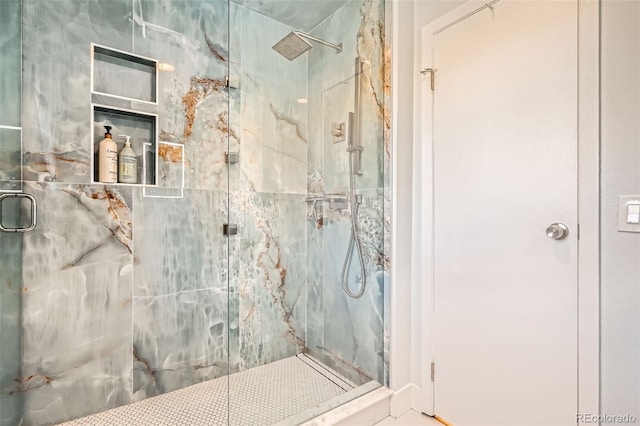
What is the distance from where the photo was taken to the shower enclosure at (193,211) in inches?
59.1

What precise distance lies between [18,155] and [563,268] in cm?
231

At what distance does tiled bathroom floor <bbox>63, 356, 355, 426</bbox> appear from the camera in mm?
1589

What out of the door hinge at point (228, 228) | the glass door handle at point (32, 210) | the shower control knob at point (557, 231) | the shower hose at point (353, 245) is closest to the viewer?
the shower control knob at point (557, 231)

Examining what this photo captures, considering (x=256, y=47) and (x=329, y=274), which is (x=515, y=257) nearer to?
(x=329, y=274)

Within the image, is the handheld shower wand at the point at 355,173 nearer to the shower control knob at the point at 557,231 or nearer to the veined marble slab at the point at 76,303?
the shower control knob at the point at 557,231

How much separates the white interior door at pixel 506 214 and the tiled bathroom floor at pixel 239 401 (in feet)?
2.15

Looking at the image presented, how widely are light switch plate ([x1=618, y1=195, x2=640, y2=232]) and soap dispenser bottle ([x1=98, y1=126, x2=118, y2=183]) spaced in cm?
212

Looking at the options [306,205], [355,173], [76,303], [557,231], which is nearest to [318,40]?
[355,173]

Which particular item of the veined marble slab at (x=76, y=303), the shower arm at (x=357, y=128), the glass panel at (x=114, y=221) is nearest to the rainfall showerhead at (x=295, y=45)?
the shower arm at (x=357, y=128)

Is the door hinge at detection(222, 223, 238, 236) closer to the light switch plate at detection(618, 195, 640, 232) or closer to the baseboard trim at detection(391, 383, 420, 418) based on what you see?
the baseboard trim at detection(391, 383, 420, 418)

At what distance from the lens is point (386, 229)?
1.71 meters

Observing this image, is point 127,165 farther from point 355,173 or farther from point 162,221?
point 355,173

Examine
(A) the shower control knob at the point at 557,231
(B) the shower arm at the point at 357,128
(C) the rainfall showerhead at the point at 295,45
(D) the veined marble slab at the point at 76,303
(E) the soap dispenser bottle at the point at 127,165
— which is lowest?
(D) the veined marble slab at the point at 76,303

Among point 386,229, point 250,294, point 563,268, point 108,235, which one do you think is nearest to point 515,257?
point 563,268
